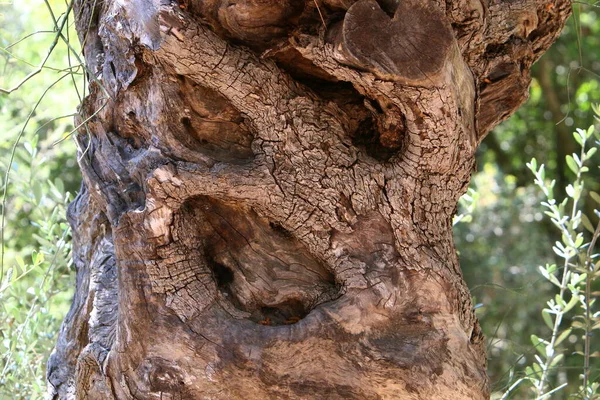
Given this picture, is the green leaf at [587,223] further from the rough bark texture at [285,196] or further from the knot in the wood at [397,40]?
the knot in the wood at [397,40]

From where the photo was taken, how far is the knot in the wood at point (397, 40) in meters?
1.35

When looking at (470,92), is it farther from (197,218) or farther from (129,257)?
(129,257)

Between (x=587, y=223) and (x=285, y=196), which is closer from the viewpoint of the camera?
(x=285, y=196)

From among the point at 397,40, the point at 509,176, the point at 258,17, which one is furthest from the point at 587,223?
the point at 509,176

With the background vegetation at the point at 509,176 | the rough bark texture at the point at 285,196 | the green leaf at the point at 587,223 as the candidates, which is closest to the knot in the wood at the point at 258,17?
the rough bark texture at the point at 285,196

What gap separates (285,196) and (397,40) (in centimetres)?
41

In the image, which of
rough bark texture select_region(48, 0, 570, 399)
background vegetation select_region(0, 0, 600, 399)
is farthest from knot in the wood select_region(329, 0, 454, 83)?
background vegetation select_region(0, 0, 600, 399)

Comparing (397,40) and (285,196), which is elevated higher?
(397,40)

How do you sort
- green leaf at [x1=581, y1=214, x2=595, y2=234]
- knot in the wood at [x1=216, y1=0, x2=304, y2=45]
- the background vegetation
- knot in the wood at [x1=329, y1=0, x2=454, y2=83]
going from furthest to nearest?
the background vegetation → green leaf at [x1=581, y1=214, x2=595, y2=234] → knot in the wood at [x1=216, y1=0, x2=304, y2=45] → knot in the wood at [x1=329, y1=0, x2=454, y2=83]

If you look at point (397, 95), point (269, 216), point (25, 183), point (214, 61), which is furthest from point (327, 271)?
point (25, 183)

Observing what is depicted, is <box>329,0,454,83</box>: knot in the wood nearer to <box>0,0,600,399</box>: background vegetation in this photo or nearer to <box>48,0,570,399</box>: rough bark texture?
<box>48,0,570,399</box>: rough bark texture

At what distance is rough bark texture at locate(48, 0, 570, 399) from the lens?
4.68ft

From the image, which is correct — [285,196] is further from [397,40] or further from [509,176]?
[509,176]

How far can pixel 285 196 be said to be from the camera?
4.96 feet
